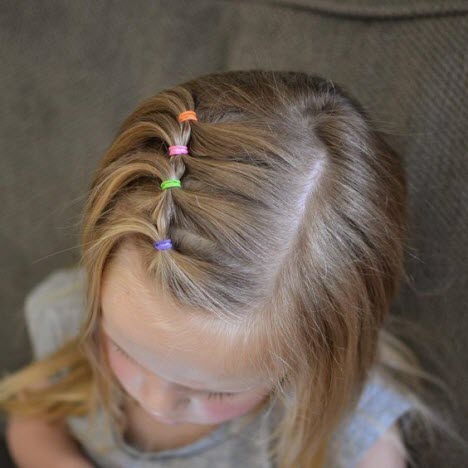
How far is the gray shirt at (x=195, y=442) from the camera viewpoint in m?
0.83

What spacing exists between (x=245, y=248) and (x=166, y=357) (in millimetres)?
134

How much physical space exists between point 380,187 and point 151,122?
23 centimetres

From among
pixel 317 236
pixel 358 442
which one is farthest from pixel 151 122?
pixel 358 442

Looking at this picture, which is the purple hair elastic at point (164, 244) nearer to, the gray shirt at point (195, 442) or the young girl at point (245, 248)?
the young girl at point (245, 248)

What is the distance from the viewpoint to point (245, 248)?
56 cm

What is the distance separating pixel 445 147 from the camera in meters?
0.76

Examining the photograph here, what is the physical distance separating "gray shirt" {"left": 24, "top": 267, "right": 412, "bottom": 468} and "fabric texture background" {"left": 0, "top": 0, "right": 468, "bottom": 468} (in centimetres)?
6

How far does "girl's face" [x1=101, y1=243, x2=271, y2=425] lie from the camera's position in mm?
592

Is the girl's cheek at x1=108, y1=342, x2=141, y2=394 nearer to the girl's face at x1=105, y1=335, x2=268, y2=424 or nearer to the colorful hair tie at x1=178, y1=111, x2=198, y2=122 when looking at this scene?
the girl's face at x1=105, y1=335, x2=268, y2=424

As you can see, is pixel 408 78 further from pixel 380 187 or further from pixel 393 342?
pixel 393 342

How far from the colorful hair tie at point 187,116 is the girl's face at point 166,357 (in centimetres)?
13

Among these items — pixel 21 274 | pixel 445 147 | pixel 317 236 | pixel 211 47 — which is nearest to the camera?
pixel 317 236

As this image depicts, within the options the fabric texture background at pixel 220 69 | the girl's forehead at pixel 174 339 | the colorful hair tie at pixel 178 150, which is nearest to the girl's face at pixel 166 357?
the girl's forehead at pixel 174 339

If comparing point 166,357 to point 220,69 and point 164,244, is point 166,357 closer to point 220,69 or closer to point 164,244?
point 164,244
